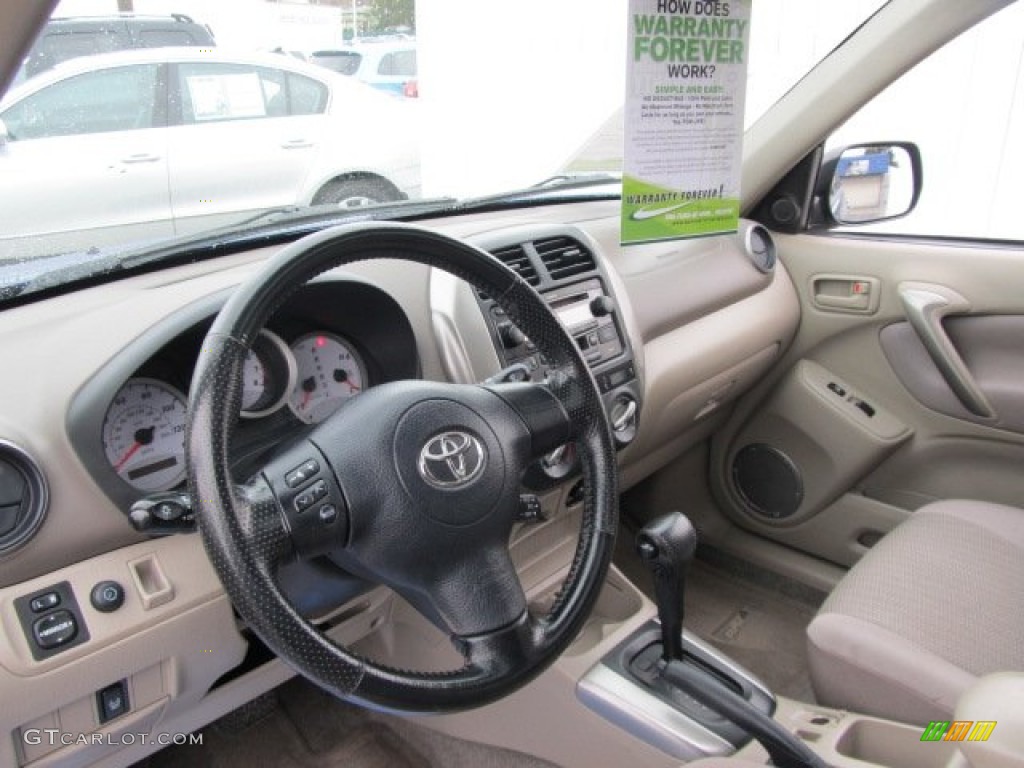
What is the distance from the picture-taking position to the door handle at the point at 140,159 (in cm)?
168

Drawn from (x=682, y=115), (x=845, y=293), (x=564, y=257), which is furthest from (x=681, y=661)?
(x=845, y=293)

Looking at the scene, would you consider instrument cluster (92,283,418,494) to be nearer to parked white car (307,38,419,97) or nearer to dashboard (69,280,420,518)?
dashboard (69,280,420,518)

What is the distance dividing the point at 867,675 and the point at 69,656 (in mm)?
1207

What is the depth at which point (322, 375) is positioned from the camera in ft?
4.46

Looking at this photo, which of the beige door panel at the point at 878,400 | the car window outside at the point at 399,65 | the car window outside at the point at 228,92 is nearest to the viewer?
the car window outside at the point at 228,92

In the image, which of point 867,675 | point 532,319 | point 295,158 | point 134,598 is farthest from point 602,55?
point 134,598

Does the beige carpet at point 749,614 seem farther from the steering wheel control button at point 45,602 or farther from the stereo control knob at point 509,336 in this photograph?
the steering wheel control button at point 45,602

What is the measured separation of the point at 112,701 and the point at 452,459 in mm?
582

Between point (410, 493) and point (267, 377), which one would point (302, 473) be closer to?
point (410, 493)

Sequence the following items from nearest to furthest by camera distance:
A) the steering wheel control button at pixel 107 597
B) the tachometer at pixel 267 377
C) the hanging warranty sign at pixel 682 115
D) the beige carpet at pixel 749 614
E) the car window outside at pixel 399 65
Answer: the steering wheel control button at pixel 107 597
the tachometer at pixel 267 377
the hanging warranty sign at pixel 682 115
the beige carpet at pixel 749 614
the car window outside at pixel 399 65

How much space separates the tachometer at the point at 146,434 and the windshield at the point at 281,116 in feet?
0.77

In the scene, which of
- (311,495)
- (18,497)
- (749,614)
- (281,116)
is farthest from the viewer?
(749,614)

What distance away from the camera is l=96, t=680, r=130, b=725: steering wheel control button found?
1.12m

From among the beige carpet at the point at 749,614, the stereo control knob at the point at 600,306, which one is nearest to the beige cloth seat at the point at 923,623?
the beige carpet at the point at 749,614
